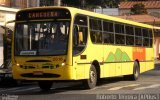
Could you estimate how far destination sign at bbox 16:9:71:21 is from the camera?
18.2 metres

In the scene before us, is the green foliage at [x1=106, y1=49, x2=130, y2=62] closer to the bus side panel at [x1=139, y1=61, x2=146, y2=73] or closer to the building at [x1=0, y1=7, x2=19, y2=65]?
the bus side panel at [x1=139, y1=61, x2=146, y2=73]

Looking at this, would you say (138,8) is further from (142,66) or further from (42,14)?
(42,14)

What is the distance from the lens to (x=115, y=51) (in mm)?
22562

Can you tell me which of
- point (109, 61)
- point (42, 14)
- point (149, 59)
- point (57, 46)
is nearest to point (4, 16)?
point (149, 59)

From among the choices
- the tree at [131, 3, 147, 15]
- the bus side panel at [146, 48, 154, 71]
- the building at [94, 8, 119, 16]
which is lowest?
the bus side panel at [146, 48, 154, 71]

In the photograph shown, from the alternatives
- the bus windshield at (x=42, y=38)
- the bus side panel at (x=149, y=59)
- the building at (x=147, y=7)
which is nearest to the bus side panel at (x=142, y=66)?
the bus side panel at (x=149, y=59)

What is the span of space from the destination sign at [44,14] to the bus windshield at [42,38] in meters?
0.19

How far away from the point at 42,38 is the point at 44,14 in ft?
2.96

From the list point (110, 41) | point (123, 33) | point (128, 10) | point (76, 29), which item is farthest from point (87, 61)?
point (128, 10)

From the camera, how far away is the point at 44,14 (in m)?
18.3

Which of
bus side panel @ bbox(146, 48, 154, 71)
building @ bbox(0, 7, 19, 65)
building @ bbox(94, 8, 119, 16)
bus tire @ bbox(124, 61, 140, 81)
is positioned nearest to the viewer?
bus tire @ bbox(124, 61, 140, 81)

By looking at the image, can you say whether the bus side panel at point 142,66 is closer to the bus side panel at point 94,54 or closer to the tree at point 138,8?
the bus side panel at point 94,54

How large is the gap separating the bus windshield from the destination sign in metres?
0.19

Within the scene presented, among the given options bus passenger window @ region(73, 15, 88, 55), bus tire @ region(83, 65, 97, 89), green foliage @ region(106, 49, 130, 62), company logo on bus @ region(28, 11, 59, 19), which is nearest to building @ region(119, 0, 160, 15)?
green foliage @ region(106, 49, 130, 62)
